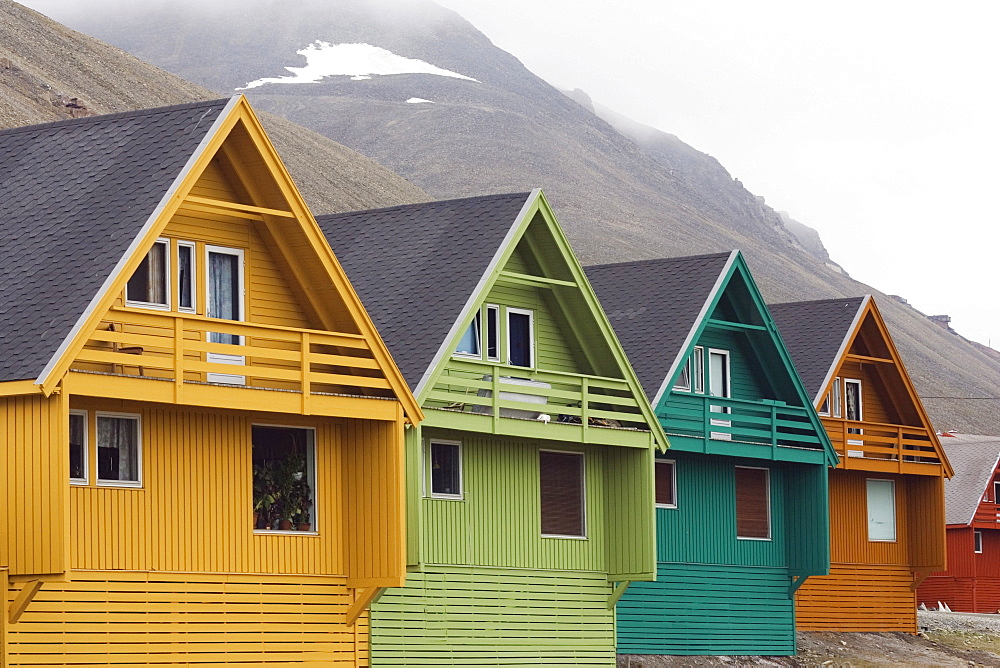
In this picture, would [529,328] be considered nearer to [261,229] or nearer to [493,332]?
[493,332]

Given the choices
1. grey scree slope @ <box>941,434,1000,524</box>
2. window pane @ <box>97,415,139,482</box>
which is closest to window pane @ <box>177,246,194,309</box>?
window pane @ <box>97,415,139,482</box>

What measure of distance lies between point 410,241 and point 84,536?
38.0 feet

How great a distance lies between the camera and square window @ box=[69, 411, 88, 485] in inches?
1027

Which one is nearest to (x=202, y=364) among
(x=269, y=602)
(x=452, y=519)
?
(x=269, y=602)

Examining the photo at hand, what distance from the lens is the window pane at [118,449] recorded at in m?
26.7

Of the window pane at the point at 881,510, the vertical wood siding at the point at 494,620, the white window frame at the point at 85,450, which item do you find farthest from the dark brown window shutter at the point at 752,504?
the white window frame at the point at 85,450

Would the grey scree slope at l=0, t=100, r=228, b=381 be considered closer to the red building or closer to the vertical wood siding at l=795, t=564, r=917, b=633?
the vertical wood siding at l=795, t=564, r=917, b=633

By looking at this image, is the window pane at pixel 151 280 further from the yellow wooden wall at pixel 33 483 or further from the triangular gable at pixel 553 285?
the triangular gable at pixel 553 285

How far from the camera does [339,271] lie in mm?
28641

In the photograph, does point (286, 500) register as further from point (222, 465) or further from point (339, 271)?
point (339, 271)

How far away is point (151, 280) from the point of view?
89.8ft

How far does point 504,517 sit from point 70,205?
457 inches

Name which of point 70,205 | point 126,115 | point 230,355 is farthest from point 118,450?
point 126,115

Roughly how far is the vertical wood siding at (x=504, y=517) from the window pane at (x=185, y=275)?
287 inches
